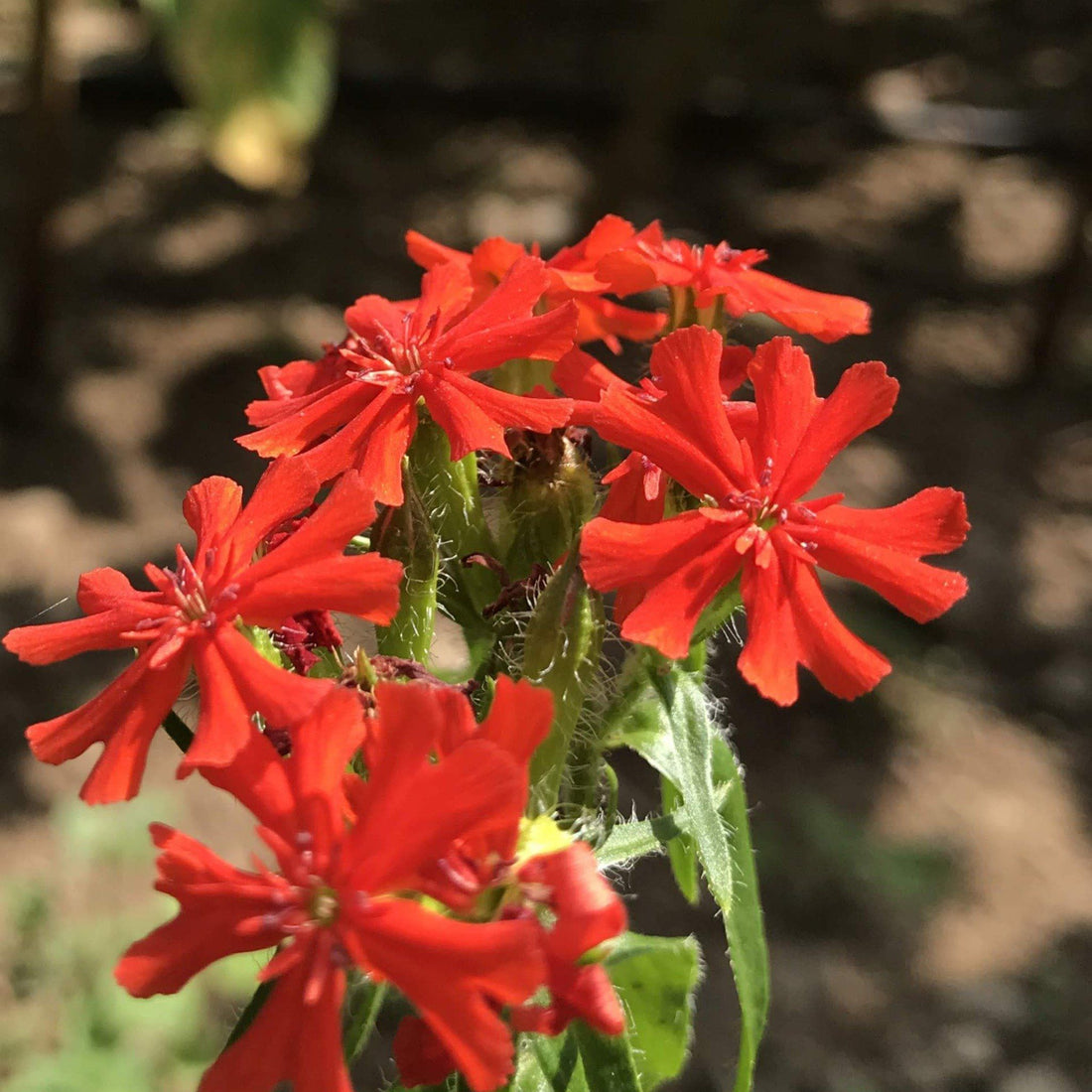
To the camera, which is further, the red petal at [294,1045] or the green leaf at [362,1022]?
the green leaf at [362,1022]

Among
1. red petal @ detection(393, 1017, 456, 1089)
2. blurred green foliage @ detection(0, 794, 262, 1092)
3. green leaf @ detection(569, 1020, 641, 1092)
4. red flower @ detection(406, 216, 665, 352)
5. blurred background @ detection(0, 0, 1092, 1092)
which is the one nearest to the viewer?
red petal @ detection(393, 1017, 456, 1089)

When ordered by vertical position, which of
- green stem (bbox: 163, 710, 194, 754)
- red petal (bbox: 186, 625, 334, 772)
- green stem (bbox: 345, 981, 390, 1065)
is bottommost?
green stem (bbox: 345, 981, 390, 1065)

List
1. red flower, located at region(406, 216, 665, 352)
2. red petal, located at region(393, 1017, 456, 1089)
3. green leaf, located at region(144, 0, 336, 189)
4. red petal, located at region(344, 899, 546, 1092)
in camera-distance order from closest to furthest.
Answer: red petal, located at region(344, 899, 546, 1092)
red petal, located at region(393, 1017, 456, 1089)
red flower, located at region(406, 216, 665, 352)
green leaf, located at region(144, 0, 336, 189)

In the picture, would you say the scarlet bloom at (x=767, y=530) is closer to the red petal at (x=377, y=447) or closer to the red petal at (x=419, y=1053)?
the red petal at (x=377, y=447)

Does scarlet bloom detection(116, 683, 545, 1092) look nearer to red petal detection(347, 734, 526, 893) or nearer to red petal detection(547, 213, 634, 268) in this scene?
red petal detection(347, 734, 526, 893)

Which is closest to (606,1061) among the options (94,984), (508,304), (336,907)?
(336,907)

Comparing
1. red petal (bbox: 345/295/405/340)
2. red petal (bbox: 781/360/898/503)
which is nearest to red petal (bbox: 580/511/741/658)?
red petal (bbox: 781/360/898/503)

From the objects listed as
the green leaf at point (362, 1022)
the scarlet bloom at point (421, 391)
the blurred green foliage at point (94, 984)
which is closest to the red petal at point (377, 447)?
the scarlet bloom at point (421, 391)

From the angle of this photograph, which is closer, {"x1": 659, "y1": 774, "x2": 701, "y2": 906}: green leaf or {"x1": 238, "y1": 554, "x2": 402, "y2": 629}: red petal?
{"x1": 238, "y1": 554, "x2": 402, "y2": 629}: red petal
